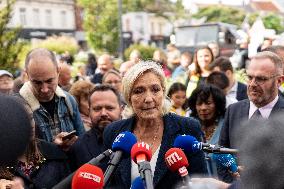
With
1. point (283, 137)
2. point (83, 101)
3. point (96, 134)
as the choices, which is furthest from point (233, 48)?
point (283, 137)

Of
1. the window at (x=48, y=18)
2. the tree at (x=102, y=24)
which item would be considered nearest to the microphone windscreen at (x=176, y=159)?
the tree at (x=102, y=24)

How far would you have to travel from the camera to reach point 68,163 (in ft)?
11.0

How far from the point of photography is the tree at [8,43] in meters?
7.19

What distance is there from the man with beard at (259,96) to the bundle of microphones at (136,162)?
910 millimetres

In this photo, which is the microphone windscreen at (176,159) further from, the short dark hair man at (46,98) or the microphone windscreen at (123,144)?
the short dark hair man at (46,98)

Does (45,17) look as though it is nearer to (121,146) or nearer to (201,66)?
(201,66)

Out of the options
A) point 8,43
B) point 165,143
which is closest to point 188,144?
point 165,143

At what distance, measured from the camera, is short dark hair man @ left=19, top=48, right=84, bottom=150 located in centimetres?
366

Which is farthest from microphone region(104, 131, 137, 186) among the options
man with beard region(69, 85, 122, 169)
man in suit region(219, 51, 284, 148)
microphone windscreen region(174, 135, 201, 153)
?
man in suit region(219, 51, 284, 148)

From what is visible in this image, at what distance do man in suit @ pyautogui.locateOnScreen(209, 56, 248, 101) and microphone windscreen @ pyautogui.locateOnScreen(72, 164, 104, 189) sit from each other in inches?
132

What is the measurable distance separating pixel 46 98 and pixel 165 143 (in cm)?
128

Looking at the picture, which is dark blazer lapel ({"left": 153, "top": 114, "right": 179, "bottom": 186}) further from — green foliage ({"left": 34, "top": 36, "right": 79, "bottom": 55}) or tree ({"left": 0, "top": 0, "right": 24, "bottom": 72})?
green foliage ({"left": 34, "top": 36, "right": 79, "bottom": 55})

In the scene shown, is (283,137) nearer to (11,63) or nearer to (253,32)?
(11,63)

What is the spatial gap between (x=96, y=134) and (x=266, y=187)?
2225mm
